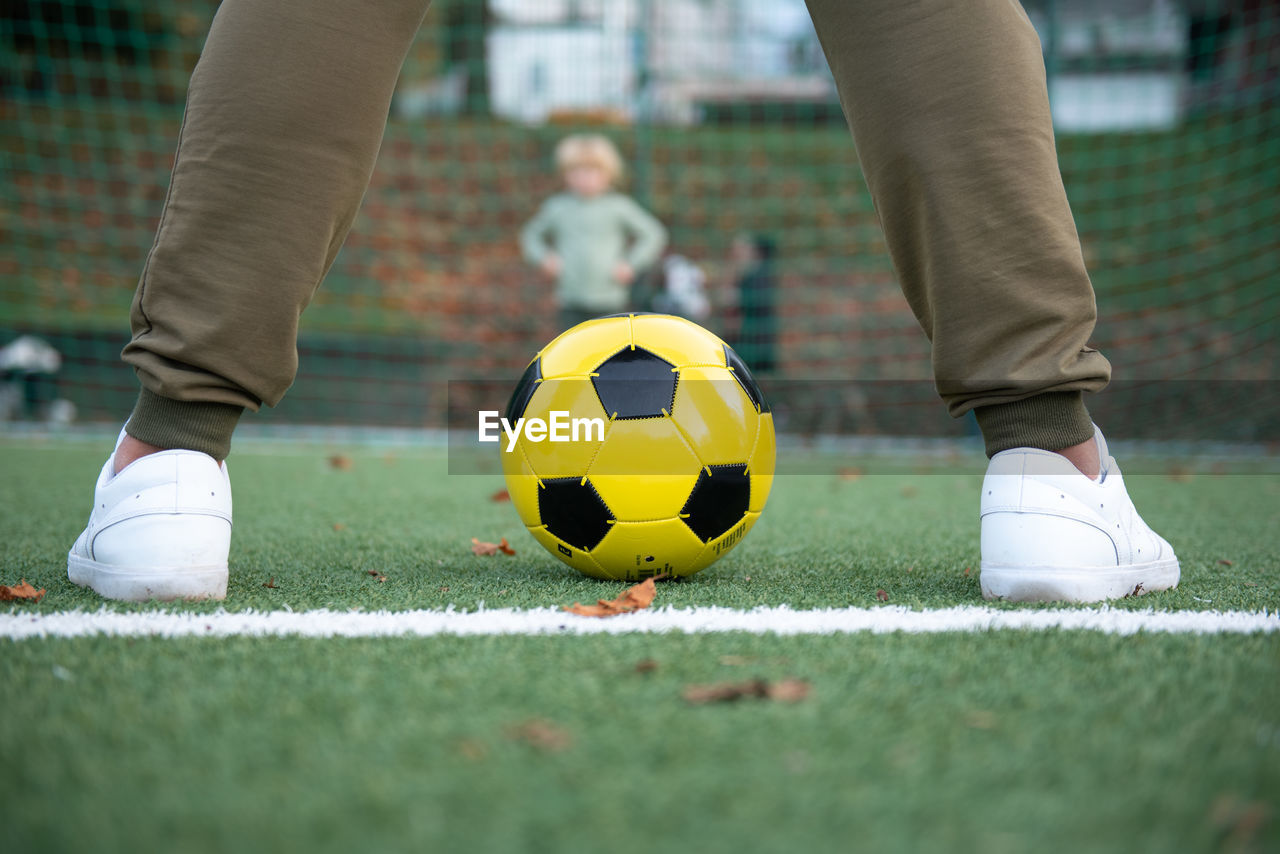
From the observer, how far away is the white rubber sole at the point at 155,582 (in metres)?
1.52

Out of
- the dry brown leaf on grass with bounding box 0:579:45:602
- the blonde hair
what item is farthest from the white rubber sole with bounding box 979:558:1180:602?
the blonde hair

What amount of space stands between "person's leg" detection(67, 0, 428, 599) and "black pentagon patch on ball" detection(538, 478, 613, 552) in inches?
19.4

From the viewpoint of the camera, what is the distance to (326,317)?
29.3 ft

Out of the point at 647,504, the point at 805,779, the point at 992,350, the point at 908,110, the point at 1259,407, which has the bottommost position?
the point at 1259,407

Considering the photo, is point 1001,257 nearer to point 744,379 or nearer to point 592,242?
point 744,379

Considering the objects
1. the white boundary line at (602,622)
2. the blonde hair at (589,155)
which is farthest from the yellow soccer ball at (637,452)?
the blonde hair at (589,155)

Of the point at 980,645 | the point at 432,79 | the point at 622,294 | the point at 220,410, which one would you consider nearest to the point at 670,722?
the point at 980,645

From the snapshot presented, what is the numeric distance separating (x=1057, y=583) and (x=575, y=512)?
0.76 metres

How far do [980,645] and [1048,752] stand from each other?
37 centimetres

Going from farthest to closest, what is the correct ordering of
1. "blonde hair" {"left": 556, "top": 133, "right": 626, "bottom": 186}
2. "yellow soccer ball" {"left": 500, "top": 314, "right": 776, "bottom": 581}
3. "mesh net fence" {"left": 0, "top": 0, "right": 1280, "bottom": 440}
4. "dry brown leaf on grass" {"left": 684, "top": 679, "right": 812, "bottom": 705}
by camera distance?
"mesh net fence" {"left": 0, "top": 0, "right": 1280, "bottom": 440} → "blonde hair" {"left": 556, "top": 133, "right": 626, "bottom": 186} → "yellow soccer ball" {"left": 500, "top": 314, "right": 776, "bottom": 581} → "dry brown leaf on grass" {"left": 684, "top": 679, "right": 812, "bottom": 705}

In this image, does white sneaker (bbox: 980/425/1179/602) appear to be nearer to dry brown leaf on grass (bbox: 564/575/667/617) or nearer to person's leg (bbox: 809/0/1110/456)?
person's leg (bbox: 809/0/1110/456)

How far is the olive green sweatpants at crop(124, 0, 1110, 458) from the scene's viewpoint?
1.52m

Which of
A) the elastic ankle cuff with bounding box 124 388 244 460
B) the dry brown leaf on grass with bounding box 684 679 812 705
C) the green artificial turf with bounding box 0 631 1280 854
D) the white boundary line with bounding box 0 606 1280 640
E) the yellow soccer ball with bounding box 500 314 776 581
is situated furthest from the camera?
the yellow soccer ball with bounding box 500 314 776 581

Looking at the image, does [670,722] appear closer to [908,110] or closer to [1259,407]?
[908,110]
